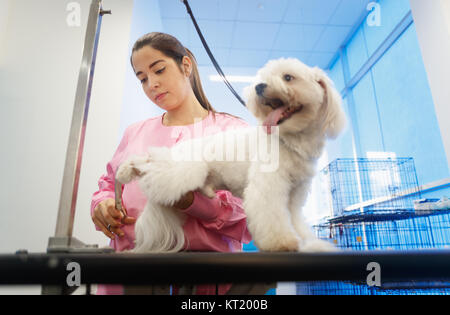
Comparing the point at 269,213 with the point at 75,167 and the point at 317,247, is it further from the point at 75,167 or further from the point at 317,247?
the point at 75,167

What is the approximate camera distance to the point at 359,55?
10.5 ft

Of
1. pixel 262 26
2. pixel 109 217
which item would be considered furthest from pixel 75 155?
pixel 262 26

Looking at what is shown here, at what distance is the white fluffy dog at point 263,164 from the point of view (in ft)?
2.01

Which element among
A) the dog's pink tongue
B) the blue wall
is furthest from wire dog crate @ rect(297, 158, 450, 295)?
the dog's pink tongue

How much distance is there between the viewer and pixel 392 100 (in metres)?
2.77

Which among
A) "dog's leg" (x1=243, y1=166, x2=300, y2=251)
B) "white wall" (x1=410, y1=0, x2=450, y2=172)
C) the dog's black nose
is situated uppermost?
"white wall" (x1=410, y1=0, x2=450, y2=172)

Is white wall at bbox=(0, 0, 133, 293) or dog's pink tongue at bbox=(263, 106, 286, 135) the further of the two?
white wall at bbox=(0, 0, 133, 293)

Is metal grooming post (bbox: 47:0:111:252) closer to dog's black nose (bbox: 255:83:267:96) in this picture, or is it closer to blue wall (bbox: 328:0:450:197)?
dog's black nose (bbox: 255:83:267:96)

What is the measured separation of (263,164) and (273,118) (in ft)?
0.38

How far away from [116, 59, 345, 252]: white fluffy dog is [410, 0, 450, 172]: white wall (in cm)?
143

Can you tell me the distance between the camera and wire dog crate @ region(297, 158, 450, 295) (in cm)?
183

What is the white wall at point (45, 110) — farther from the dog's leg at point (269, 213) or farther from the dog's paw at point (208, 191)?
the dog's leg at point (269, 213)
